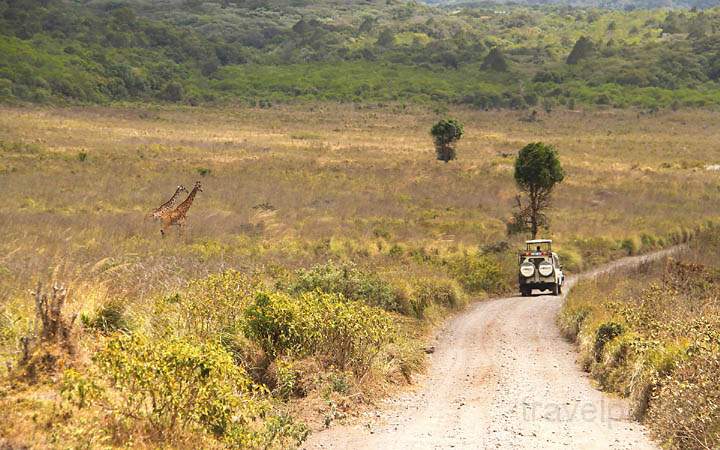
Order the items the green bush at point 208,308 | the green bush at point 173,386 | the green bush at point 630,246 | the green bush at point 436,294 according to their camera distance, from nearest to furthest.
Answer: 1. the green bush at point 173,386
2. the green bush at point 208,308
3. the green bush at point 436,294
4. the green bush at point 630,246

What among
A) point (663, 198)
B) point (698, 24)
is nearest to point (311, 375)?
point (663, 198)

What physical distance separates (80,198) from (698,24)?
18980 cm

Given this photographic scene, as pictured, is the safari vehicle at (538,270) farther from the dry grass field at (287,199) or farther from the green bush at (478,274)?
the dry grass field at (287,199)

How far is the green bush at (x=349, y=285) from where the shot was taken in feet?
58.2

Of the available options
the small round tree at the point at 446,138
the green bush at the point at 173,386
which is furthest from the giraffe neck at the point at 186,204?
the small round tree at the point at 446,138

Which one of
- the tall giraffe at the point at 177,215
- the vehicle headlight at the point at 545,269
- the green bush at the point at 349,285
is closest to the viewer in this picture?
the green bush at the point at 349,285

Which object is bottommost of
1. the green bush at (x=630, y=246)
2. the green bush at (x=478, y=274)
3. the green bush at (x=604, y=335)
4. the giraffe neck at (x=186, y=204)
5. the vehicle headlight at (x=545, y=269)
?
the green bush at (x=630, y=246)

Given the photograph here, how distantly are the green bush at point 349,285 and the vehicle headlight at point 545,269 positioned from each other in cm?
763

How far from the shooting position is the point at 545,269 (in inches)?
1066

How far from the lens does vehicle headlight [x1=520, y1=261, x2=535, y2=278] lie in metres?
27.1

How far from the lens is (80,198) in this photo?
37.0 m

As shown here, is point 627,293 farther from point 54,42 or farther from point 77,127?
point 54,42

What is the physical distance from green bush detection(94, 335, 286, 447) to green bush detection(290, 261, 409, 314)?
27.5ft

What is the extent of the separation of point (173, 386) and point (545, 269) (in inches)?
826
